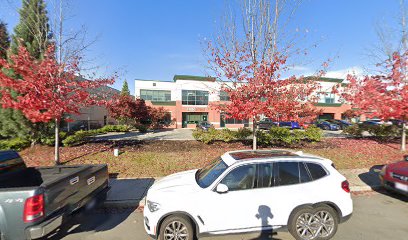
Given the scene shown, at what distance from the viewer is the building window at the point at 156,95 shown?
3678 centimetres

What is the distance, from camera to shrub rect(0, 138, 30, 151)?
949 cm

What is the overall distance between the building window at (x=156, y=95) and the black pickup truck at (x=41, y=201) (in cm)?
3351

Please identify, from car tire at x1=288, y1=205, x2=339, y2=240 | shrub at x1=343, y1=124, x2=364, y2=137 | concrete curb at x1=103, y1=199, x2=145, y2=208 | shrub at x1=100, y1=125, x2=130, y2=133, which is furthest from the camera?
shrub at x1=100, y1=125, x2=130, y2=133

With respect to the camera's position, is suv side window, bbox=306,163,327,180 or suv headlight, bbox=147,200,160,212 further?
suv side window, bbox=306,163,327,180

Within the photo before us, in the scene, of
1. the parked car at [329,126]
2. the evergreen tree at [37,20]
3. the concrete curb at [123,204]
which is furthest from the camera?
the parked car at [329,126]

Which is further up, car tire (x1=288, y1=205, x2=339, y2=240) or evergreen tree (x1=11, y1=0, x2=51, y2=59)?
evergreen tree (x1=11, y1=0, x2=51, y2=59)

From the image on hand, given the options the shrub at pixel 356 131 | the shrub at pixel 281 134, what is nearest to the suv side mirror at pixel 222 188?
the shrub at pixel 281 134

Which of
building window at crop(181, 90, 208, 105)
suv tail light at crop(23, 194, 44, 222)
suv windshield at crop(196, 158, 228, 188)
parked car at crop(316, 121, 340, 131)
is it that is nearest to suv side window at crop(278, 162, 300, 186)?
suv windshield at crop(196, 158, 228, 188)

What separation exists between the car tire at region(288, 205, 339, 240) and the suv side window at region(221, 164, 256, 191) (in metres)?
0.94

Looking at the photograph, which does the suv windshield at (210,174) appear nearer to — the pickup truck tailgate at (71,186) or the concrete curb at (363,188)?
the pickup truck tailgate at (71,186)

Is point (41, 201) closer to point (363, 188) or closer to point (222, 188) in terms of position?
point (222, 188)

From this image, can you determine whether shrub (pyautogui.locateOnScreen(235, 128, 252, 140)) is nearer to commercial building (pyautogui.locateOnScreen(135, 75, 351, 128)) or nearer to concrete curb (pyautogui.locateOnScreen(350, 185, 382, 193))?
concrete curb (pyautogui.locateOnScreen(350, 185, 382, 193))

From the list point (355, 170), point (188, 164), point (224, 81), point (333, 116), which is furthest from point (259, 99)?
point (333, 116)

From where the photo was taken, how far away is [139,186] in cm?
611
